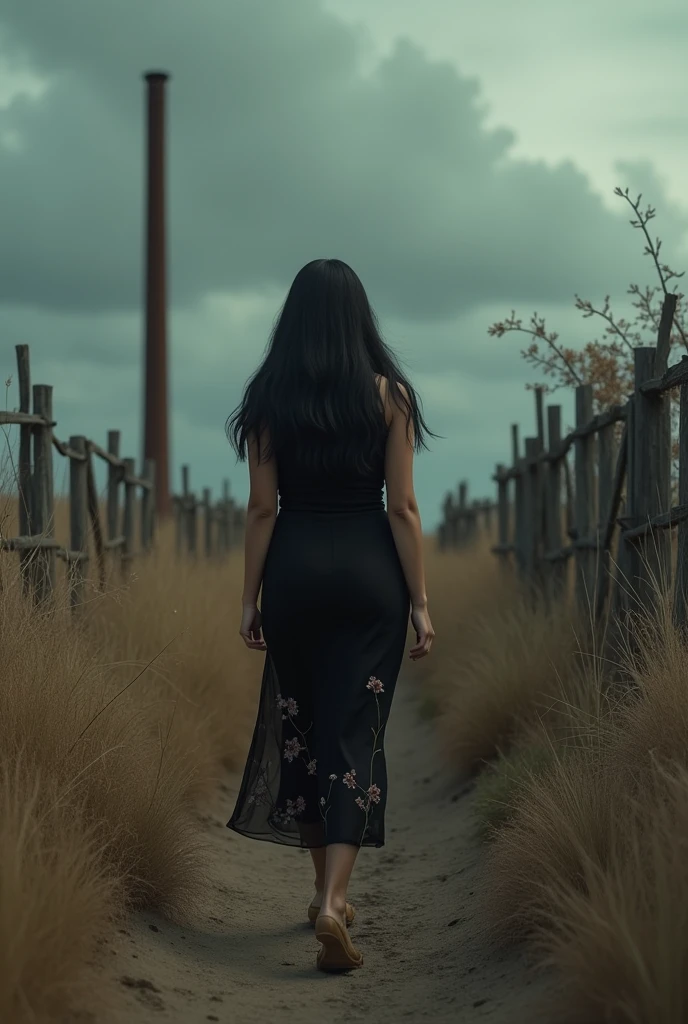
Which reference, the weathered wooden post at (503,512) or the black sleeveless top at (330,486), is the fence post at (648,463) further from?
the weathered wooden post at (503,512)

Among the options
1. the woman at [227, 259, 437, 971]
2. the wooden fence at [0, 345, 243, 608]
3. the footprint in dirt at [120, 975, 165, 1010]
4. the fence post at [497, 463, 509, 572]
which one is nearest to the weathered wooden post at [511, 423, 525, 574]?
the fence post at [497, 463, 509, 572]

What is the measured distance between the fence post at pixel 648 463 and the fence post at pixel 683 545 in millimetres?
606

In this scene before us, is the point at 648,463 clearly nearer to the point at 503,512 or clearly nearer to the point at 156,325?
the point at 503,512

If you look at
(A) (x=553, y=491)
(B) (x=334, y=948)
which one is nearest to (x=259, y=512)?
(B) (x=334, y=948)

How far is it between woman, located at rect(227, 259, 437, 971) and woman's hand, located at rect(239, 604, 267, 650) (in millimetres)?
17

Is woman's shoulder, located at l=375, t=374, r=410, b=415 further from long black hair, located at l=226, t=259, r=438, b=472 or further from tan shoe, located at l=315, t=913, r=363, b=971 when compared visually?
tan shoe, located at l=315, t=913, r=363, b=971

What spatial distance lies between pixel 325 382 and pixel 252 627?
86cm

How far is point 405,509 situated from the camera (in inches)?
166

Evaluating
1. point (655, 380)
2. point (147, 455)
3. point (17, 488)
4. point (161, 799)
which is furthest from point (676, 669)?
point (147, 455)

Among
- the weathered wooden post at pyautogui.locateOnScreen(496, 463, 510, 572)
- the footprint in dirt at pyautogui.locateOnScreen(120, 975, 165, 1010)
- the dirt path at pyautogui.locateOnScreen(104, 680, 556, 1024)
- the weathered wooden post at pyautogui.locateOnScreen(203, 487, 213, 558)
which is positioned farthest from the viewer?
the weathered wooden post at pyautogui.locateOnScreen(203, 487, 213, 558)

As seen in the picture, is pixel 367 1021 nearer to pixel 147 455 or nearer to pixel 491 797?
pixel 491 797

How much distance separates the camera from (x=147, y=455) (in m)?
20.7

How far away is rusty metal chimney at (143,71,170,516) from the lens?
802 inches

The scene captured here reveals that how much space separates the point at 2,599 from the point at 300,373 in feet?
4.35
